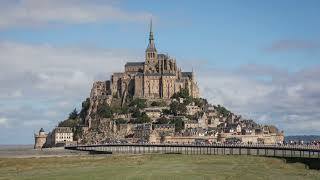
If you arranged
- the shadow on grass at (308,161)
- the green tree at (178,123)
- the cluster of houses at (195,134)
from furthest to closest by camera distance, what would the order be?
the green tree at (178,123), the cluster of houses at (195,134), the shadow on grass at (308,161)

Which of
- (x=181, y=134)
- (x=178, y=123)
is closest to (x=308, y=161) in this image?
(x=181, y=134)

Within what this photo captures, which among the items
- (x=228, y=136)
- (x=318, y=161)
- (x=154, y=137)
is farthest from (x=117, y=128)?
(x=318, y=161)

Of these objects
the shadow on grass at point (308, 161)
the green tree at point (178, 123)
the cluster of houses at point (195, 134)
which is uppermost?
the green tree at point (178, 123)

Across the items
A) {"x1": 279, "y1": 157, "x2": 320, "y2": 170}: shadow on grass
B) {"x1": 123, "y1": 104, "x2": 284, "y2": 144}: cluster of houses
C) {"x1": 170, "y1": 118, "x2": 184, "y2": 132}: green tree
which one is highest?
{"x1": 170, "y1": 118, "x2": 184, "y2": 132}: green tree

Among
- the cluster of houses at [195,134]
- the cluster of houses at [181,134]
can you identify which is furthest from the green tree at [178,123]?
the cluster of houses at [195,134]

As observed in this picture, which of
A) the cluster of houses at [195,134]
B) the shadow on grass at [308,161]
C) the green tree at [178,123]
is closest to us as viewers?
the shadow on grass at [308,161]

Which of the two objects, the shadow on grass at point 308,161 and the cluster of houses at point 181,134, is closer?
the shadow on grass at point 308,161

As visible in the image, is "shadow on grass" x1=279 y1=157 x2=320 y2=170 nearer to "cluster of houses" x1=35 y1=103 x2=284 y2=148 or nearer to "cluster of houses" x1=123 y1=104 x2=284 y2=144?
"cluster of houses" x1=35 y1=103 x2=284 y2=148

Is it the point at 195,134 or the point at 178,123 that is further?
the point at 178,123

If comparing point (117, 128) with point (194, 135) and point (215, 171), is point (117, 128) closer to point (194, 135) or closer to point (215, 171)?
point (194, 135)

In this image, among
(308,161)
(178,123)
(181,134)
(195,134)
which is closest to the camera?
(308,161)

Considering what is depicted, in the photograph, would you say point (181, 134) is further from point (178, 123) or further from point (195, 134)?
point (178, 123)

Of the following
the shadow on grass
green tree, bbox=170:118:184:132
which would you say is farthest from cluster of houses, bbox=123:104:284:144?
the shadow on grass

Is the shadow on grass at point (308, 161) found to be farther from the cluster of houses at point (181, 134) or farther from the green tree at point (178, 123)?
the green tree at point (178, 123)
